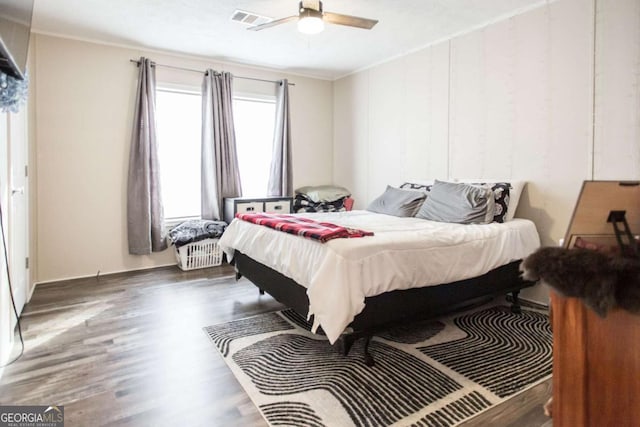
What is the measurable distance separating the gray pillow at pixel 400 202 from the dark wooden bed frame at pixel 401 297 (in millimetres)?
1014

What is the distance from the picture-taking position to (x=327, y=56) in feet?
15.0

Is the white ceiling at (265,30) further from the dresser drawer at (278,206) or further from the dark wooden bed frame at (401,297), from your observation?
the dark wooden bed frame at (401,297)

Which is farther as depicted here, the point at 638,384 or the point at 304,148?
the point at 304,148

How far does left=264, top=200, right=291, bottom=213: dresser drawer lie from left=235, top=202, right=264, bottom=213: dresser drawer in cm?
8

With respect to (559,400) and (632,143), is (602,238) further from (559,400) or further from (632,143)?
(632,143)

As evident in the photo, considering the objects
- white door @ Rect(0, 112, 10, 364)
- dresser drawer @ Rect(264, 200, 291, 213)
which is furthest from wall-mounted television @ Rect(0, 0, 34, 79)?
dresser drawer @ Rect(264, 200, 291, 213)

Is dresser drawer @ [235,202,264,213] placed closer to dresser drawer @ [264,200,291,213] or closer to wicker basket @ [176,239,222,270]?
dresser drawer @ [264,200,291,213]

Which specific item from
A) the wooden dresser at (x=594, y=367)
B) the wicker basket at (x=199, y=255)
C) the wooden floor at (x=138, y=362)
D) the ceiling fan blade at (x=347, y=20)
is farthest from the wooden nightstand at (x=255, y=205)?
the wooden dresser at (x=594, y=367)

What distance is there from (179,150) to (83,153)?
3.31 feet

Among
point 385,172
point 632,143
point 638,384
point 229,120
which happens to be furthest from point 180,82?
point 638,384

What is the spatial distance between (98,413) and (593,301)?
200 cm

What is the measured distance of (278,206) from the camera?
486 centimetres

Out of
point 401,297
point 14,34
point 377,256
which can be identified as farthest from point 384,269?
point 14,34

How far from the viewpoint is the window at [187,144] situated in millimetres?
4473
